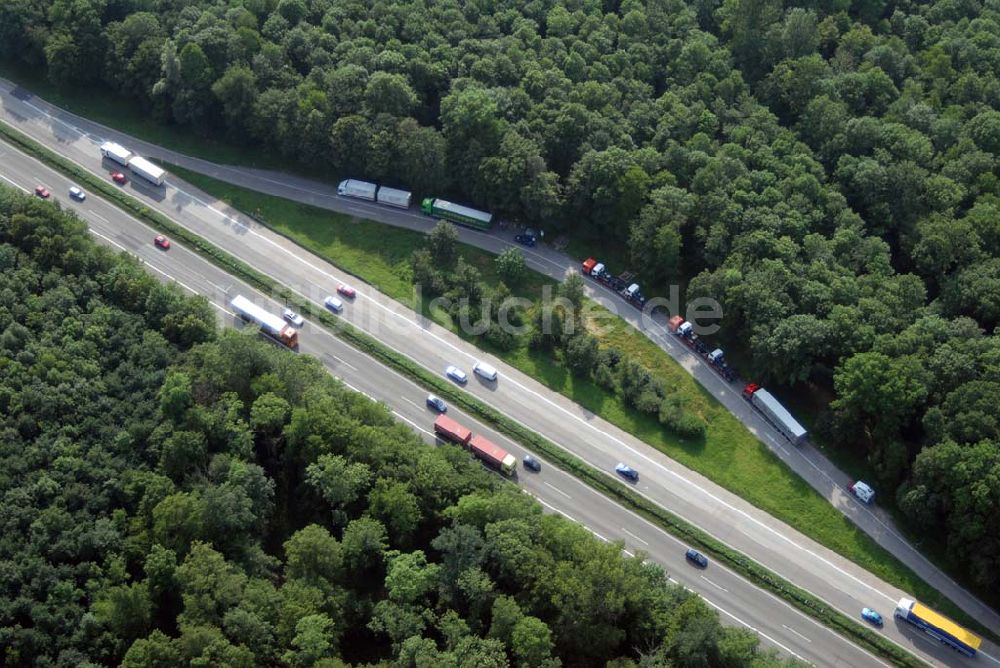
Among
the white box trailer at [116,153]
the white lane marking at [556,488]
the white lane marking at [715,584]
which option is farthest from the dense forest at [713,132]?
the white lane marking at [556,488]

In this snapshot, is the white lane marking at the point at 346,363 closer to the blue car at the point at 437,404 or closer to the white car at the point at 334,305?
the white car at the point at 334,305

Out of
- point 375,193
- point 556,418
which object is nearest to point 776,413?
point 556,418

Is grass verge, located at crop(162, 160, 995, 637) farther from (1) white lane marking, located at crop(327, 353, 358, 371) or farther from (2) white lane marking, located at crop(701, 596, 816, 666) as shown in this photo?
(2) white lane marking, located at crop(701, 596, 816, 666)

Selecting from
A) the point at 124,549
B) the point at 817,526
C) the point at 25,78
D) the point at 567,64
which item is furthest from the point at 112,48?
the point at 817,526

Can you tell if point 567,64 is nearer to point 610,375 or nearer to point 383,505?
point 610,375

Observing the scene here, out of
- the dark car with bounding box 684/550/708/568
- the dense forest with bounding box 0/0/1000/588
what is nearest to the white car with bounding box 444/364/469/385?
the dense forest with bounding box 0/0/1000/588
